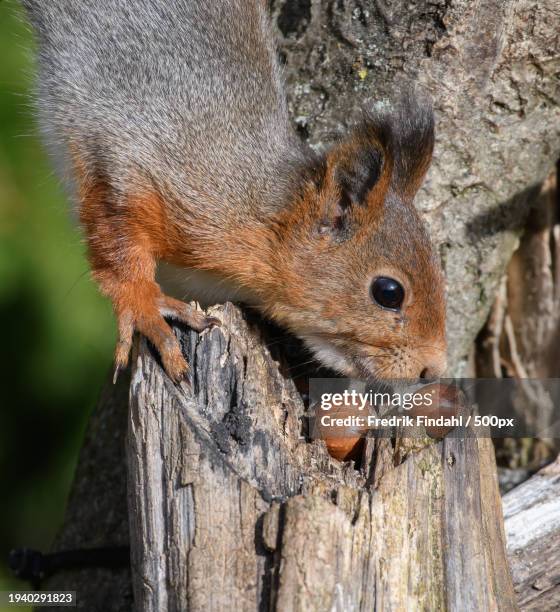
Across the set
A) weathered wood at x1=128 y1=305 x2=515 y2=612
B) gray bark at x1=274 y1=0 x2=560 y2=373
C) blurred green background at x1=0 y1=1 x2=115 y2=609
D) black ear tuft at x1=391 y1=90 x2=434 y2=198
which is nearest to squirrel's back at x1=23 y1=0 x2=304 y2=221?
gray bark at x1=274 y1=0 x2=560 y2=373

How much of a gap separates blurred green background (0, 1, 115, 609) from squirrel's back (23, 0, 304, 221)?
4.40 ft

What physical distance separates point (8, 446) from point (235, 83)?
2.51 m

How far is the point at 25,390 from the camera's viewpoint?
4.51m

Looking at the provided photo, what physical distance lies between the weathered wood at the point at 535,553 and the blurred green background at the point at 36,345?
2328mm

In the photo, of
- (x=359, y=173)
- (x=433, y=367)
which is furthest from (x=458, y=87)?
(x=433, y=367)

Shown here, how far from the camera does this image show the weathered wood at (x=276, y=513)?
2.06 metres

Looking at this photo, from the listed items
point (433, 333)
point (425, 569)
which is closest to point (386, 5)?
point (433, 333)

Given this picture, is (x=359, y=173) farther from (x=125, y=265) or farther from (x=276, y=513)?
(x=276, y=513)

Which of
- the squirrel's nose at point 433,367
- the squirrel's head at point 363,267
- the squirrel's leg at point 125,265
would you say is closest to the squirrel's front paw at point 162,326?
the squirrel's leg at point 125,265

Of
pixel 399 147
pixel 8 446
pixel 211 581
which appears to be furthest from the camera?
pixel 8 446

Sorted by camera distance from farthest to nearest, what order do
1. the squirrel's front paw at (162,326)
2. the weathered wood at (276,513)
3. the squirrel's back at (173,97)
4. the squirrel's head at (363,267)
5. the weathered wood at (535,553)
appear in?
the squirrel's back at (173,97), the squirrel's head at (363,267), the weathered wood at (535,553), the squirrel's front paw at (162,326), the weathered wood at (276,513)

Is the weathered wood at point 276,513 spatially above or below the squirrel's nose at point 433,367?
below

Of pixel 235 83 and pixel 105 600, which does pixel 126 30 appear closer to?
pixel 235 83

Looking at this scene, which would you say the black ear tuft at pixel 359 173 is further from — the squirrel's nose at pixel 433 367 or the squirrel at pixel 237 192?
the squirrel's nose at pixel 433 367
